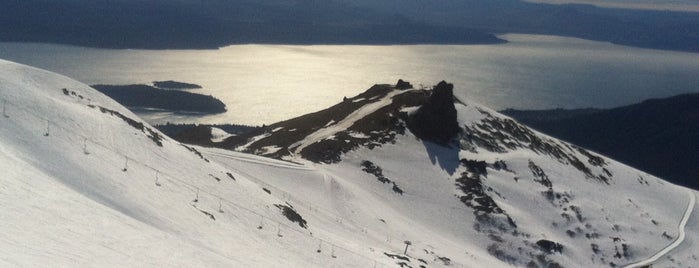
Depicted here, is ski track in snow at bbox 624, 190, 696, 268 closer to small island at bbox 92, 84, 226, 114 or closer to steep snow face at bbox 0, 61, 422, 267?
steep snow face at bbox 0, 61, 422, 267

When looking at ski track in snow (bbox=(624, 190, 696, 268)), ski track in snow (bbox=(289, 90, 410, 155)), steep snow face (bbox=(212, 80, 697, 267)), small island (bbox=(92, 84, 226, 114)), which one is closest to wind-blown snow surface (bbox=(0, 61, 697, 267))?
steep snow face (bbox=(212, 80, 697, 267))

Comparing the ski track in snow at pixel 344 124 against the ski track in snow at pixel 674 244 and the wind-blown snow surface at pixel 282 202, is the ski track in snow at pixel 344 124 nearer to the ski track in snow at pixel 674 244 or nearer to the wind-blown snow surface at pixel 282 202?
the wind-blown snow surface at pixel 282 202

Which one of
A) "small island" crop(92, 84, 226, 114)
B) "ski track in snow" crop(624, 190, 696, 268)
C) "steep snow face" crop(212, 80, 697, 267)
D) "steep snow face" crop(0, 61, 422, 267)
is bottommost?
"small island" crop(92, 84, 226, 114)

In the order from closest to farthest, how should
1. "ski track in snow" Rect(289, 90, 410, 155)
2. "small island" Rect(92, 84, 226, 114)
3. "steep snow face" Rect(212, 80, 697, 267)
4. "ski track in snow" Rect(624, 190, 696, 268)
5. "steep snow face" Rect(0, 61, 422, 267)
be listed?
"steep snow face" Rect(0, 61, 422, 267) → "steep snow face" Rect(212, 80, 697, 267) → "ski track in snow" Rect(624, 190, 696, 268) → "ski track in snow" Rect(289, 90, 410, 155) → "small island" Rect(92, 84, 226, 114)

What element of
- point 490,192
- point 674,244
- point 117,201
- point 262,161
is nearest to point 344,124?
point 490,192

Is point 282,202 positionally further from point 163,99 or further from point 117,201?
point 163,99

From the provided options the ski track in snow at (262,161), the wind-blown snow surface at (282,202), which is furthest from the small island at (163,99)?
the ski track in snow at (262,161)
